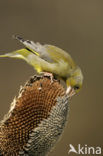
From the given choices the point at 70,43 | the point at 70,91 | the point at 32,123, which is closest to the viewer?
the point at 32,123

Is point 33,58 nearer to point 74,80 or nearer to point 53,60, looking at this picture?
point 53,60

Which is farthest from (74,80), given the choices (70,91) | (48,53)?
(48,53)

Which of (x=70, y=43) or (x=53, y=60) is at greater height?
(x=70, y=43)

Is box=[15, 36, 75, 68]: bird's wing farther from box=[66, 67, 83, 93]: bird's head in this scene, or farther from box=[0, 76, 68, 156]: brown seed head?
box=[0, 76, 68, 156]: brown seed head

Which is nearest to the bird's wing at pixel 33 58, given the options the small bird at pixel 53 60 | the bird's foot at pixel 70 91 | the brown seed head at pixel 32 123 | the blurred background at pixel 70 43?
the small bird at pixel 53 60

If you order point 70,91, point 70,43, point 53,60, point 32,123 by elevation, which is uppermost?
point 70,43

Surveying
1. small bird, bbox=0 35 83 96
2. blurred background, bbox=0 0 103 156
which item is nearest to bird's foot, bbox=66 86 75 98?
small bird, bbox=0 35 83 96

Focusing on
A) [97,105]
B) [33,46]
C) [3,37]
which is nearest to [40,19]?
[3,37]
